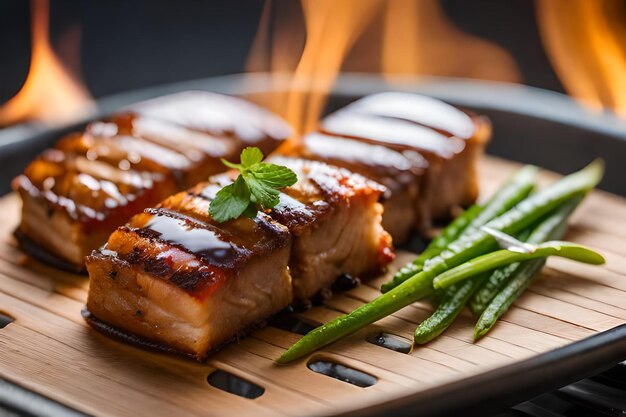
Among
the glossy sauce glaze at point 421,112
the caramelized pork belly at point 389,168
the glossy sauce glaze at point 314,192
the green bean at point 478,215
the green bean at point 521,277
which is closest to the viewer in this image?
the green bean at point 521,277

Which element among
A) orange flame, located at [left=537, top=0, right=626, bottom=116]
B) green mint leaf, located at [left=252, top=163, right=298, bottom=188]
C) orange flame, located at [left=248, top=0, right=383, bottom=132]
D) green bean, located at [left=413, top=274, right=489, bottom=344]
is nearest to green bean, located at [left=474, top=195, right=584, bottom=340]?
green bean, located at [left=413, top=274, right=489, bottom=344]

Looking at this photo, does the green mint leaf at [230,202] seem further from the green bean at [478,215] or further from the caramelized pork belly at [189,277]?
the green bean at [478,215]

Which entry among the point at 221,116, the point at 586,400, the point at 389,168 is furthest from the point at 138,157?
the point at 586,400

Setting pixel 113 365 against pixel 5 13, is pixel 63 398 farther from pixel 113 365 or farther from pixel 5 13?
pixel 5 13

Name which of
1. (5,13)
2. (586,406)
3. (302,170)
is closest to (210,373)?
(302,170)

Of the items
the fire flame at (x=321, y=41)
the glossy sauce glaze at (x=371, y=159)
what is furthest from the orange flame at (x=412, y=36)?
the glossy sauce glaze at (x=371, y=159)

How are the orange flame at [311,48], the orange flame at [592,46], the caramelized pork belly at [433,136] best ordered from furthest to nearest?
the orange flame at [311,48] < the orange flame at [592,46] < the caramelized pork belly at [433,136]

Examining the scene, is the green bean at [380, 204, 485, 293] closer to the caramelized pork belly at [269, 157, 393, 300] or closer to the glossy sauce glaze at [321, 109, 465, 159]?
the caramelized pork belly at [269, 157, 393, 300]
